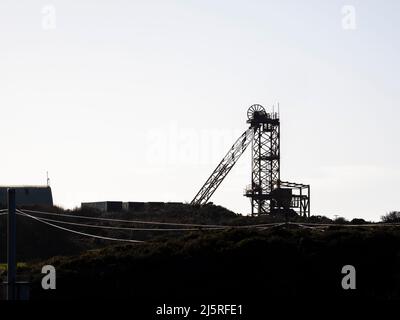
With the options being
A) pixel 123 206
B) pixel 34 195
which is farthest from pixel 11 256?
pixel 34 195

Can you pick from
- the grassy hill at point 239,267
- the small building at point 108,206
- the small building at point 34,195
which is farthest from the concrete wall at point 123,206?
the grassy hill at point 239,267

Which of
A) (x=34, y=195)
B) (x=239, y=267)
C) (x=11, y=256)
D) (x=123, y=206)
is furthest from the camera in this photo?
(x=34, y=195)

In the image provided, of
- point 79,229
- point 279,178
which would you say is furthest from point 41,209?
point 279,178

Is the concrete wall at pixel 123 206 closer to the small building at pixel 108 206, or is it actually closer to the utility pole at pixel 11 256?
the small building at pixel 108 206

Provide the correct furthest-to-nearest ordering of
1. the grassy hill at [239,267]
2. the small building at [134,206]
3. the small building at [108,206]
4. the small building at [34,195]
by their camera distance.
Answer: the small building at [34,195], the small building at [134,206], the small building at [108,206], the grassy hill at [239,267]

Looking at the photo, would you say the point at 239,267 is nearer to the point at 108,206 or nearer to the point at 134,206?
the point at 108,206

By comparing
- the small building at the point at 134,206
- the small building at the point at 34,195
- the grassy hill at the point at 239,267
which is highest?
the small building at the point at 34,195

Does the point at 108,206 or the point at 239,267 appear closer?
the point at 239,267

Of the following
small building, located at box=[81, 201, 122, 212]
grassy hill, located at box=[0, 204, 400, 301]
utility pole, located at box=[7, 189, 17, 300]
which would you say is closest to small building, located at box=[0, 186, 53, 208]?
small building, located at box=[81, 201, 122, 212]

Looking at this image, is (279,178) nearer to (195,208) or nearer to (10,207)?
(195,208)

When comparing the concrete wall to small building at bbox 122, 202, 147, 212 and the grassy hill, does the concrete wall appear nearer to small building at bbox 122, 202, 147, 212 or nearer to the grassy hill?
small building at bbox 122, 202, 147, 212

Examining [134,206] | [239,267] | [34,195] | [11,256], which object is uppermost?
[34,195]

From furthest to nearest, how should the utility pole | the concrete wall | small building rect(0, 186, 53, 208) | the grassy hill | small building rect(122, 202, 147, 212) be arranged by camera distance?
small building rect(0, 186, 53, 208)
small building rect(122, 202, 147, 212)
the concrete wall
the grassy hill
the utility pole
